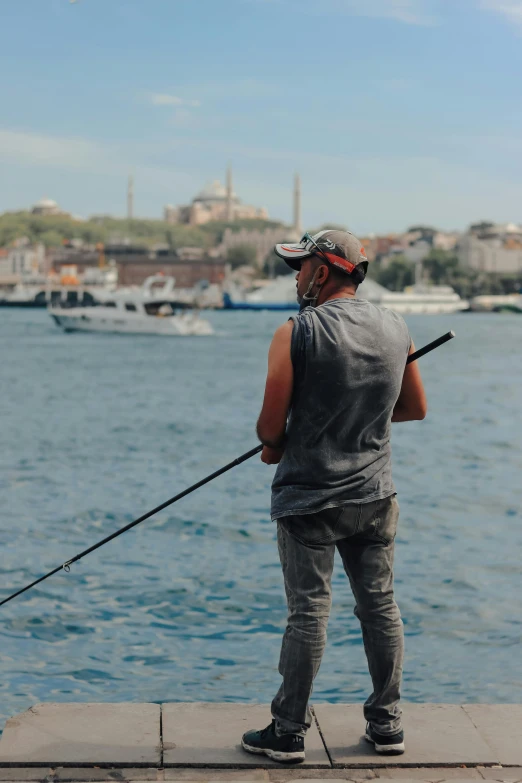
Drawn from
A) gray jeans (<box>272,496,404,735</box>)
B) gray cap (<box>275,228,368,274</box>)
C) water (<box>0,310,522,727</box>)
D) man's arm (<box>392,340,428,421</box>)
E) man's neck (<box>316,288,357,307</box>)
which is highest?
gray cap (<box>275,228,368,274</box>)

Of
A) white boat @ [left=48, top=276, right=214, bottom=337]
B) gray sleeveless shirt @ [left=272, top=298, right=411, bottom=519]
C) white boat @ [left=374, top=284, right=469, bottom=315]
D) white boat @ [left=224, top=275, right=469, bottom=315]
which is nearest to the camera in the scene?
gray sleeveless shirt @ [left=272, top=298, right=411, bottom=519]

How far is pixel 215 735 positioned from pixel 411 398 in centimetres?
121

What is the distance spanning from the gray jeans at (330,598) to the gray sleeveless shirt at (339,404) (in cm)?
7

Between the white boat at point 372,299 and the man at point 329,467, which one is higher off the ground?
the man at point 329,467

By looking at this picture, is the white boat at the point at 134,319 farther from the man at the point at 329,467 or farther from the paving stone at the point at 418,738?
the man at the point at 329,467

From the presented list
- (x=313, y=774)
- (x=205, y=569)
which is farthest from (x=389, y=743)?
(x=205, y=569)

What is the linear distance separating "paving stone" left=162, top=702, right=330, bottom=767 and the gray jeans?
0.12 metres

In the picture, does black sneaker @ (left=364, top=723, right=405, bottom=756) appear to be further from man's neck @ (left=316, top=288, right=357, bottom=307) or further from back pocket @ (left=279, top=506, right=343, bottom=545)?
man's neck @ (left=316, top=288, right=357, bottom=307)

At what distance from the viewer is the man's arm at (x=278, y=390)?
342 centimetres

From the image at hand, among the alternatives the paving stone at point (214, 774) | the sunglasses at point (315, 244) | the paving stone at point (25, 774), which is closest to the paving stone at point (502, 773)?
the paving stone at point (214, 774)

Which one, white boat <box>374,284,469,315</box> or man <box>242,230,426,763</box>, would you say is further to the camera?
white boat <box>374,284,469,315</box>

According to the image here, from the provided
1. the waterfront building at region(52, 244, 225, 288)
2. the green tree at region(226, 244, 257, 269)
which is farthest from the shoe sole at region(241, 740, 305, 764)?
the green tree at region(226, 244, 257, 269)

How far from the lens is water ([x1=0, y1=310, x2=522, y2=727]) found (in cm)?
719

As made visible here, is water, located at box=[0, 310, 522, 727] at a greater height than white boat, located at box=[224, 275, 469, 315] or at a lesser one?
greater
